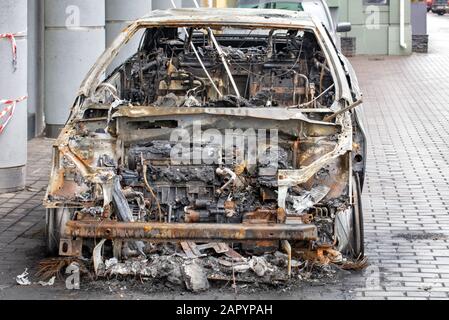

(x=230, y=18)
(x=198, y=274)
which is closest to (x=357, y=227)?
(x=198, y=274)

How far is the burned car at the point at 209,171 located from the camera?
7832mm

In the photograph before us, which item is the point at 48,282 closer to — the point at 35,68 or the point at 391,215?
the point at 391,215

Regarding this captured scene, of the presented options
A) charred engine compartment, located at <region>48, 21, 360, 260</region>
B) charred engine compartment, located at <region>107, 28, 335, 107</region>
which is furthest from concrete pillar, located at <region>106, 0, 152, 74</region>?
charred engine compartment, located at <region>48, 21, 360, 260</region>

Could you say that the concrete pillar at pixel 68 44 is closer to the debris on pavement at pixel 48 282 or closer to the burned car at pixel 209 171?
the burned car at pixel 209 171

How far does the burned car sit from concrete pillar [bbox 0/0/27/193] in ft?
6.53

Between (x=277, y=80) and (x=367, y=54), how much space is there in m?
18.4

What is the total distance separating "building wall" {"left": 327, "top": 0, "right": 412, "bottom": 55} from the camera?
28.4 m

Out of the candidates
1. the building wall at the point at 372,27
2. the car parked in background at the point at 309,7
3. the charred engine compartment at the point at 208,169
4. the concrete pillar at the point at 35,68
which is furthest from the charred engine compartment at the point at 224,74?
the building wall at the point at 372,27

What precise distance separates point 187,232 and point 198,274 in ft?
1.05

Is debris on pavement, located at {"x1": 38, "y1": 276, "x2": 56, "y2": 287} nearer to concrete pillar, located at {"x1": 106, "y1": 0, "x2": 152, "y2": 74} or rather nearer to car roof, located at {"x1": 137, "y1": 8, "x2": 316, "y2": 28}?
car roof, located at {"x1": 137, "y1": 8, "x2": 316, "y2": 28}

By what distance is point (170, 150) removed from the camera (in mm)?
8523

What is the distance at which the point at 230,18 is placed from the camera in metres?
9.77

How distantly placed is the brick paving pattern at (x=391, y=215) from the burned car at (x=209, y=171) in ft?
1.22
